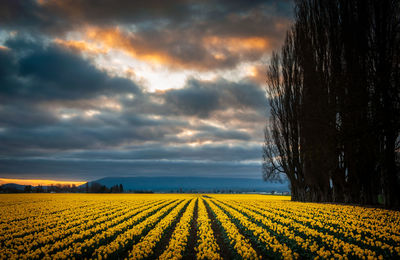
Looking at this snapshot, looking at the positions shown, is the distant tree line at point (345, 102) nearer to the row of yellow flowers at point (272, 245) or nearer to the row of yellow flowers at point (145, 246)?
the row of yellow flowers at point (272, 245)

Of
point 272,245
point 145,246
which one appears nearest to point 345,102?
point 272,245

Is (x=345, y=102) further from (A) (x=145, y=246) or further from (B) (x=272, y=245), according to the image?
(A) (x=145, y=246)

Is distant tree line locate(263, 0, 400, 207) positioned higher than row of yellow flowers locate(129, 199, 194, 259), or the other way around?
distant tree line locate(263, 0, 400, 207)

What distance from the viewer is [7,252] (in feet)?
27.2

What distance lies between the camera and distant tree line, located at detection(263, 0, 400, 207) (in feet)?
49.8

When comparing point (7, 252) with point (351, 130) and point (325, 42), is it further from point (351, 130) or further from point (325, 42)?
point (325, 42)

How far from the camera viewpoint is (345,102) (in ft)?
52.7

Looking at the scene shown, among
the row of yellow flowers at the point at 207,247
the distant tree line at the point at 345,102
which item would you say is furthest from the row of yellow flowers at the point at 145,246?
the distant tree line at the point at 345,102

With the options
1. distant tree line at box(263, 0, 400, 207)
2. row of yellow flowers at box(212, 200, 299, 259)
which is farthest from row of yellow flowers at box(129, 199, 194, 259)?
distant tree line at box(263, 0, 400, 207)

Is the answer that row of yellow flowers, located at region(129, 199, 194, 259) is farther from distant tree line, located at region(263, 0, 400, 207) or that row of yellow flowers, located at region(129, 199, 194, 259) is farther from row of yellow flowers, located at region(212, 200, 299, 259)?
distant tree line, located at region(263, 0, 400, 207)

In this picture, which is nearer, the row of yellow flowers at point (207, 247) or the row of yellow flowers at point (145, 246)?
the row of yellow flowers at point (207, 247)

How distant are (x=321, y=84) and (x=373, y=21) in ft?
22.5

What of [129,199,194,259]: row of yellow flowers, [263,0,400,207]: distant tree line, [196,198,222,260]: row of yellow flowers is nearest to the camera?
[196,198,222,260]: row of yellow flowers

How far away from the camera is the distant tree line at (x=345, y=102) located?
1518 cm
